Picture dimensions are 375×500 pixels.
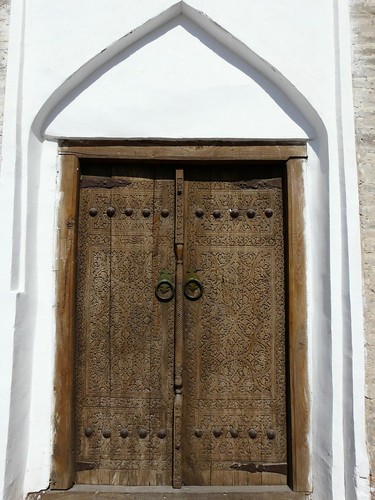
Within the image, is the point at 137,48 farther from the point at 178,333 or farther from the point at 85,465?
the point at 85,465

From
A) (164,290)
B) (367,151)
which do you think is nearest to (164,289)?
(164,290)

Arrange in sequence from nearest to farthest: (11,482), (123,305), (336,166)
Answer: (11,482) → (336,166) → (123,305)

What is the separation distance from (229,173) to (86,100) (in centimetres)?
81

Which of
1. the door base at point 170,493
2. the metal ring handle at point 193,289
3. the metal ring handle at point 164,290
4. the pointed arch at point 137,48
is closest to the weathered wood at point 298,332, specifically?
the door base at point 170,493

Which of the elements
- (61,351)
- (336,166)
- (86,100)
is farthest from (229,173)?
(61,351)

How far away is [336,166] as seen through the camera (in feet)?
7.59

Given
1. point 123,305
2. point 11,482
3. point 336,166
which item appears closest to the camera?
point 11,482

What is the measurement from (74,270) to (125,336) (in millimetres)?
418

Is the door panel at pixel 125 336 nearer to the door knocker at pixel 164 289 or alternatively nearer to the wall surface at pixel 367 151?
the door knocker at pixel 164 289

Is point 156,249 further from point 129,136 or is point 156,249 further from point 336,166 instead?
point 336,166

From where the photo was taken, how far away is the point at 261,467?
2.41 m

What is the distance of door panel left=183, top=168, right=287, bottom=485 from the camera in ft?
7.96

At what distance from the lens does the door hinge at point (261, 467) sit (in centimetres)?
239

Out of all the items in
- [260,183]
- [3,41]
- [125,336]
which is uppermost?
[3,41]
